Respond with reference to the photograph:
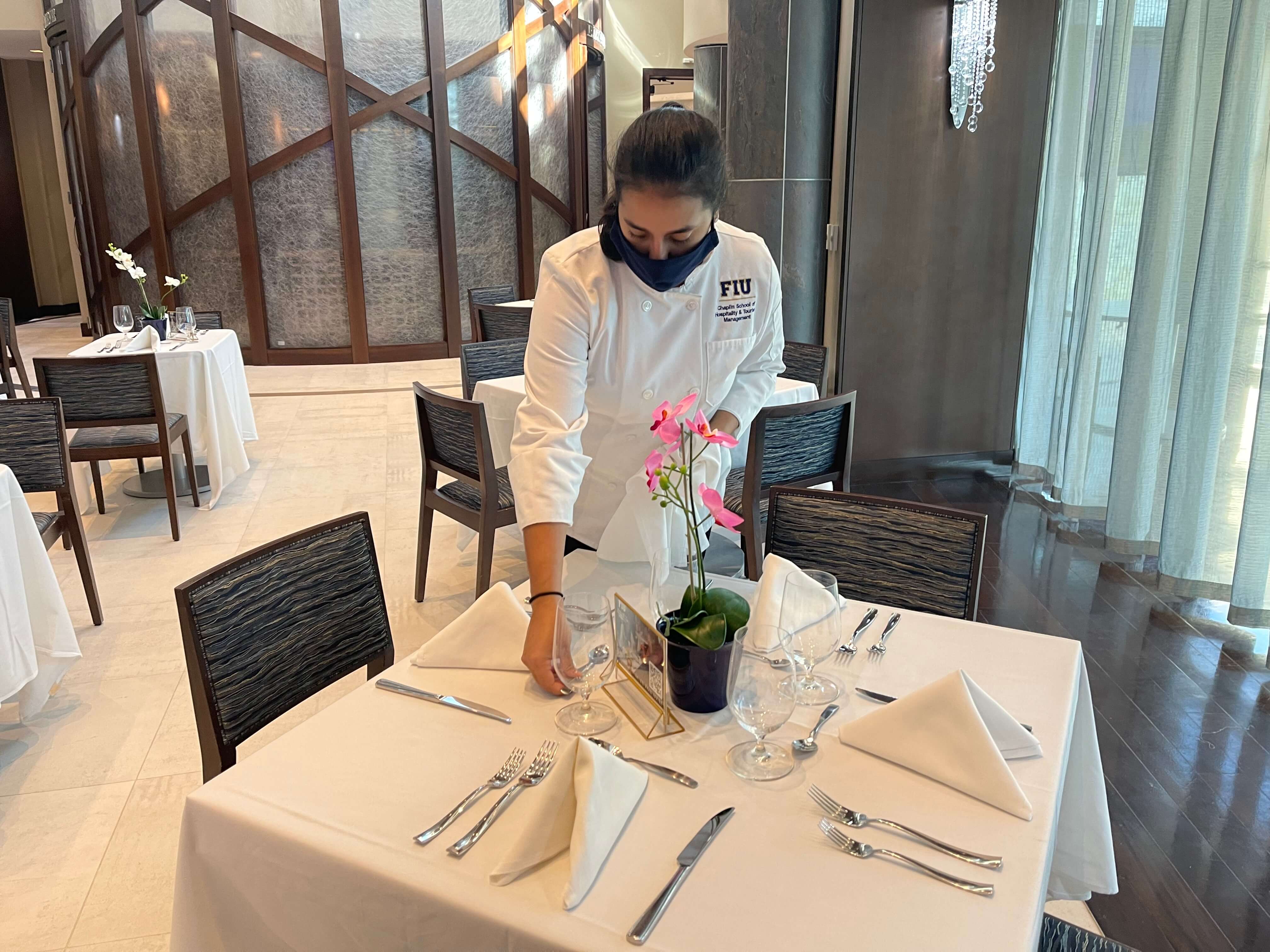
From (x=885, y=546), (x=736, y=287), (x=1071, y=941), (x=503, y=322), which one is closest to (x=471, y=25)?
(x=503, y=322)

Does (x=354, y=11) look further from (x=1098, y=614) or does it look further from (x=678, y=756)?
(x=678, y=756)

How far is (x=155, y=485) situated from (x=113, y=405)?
872mm

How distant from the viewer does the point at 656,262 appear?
1.64m

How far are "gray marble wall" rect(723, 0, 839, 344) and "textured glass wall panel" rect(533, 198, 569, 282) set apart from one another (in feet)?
14.9

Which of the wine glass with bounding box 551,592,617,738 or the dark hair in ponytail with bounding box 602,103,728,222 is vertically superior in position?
the dark hair in ponytail with bounding box 602,103,728,222

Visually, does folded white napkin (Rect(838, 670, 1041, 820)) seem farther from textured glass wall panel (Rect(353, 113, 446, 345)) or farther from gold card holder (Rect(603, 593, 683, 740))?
textured glass wall panel (Rect(353, 113, 446, 345))

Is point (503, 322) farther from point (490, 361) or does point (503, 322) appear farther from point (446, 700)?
point (446, 700)

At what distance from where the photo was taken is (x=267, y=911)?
3.51ft

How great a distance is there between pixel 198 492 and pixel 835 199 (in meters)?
3.44

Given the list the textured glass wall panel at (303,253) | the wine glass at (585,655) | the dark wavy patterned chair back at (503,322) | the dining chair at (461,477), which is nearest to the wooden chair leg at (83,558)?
the dining chair at (461,477)

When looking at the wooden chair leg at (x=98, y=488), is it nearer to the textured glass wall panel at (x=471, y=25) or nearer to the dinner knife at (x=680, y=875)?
the dinner knife at (x=680, y=875)

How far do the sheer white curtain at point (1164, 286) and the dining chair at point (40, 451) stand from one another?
3.83 m

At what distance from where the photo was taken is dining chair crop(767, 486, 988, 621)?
178 centimetres

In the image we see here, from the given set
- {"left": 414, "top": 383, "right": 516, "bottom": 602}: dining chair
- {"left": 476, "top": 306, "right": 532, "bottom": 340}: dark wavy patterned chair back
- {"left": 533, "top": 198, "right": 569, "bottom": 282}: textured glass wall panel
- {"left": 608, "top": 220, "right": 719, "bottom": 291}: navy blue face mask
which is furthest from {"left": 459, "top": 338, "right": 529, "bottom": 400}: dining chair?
{"left": 533, "top": 198, "right": 569, "bottom": 282}: textured glass wall panel
